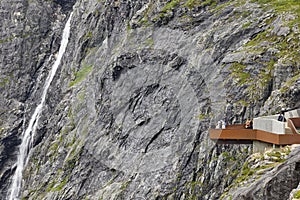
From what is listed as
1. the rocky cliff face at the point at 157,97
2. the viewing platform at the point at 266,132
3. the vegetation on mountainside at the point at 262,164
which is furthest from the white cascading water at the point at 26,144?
the vegetation on mountainside at the point at 262,164

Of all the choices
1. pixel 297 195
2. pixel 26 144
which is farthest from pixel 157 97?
pixel 297 195

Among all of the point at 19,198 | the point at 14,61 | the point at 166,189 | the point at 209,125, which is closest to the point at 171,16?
the point at 209,125

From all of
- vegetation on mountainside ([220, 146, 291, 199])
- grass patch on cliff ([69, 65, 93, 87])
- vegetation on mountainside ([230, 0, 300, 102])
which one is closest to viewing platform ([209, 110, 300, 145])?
vegetation on mountainside ([220, 146, 291, 199])

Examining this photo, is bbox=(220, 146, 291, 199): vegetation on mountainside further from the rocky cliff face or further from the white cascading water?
the white cascading water

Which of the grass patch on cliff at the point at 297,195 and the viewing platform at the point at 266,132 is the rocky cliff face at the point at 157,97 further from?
the grass patch on cliff at the point at 297,195

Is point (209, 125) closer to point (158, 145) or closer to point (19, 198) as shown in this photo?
point (158, 145)

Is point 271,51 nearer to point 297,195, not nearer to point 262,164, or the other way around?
point 262,164
